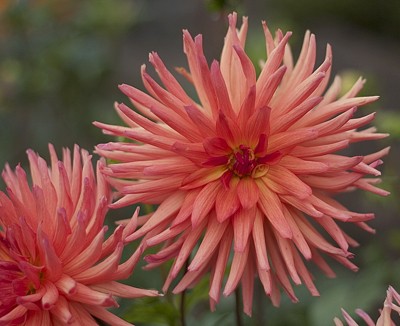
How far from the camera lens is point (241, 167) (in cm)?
121

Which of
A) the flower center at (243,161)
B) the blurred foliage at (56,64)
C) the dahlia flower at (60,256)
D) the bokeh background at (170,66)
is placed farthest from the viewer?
the blurred foliage at (56,64)

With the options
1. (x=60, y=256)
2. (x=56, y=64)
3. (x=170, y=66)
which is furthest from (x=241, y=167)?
(x=170, y=66)

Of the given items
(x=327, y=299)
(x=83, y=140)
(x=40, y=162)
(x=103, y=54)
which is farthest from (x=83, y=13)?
(x=40, y=162)

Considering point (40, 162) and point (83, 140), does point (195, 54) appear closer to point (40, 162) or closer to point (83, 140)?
point (40, 162)

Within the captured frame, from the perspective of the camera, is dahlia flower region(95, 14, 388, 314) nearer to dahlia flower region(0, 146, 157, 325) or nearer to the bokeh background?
dahlia flower region(0, 146, 157, 325)

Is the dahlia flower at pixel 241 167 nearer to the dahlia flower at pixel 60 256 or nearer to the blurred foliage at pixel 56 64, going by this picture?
the dahlia flower at pixel 60 256

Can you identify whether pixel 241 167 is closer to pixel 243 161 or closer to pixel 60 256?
pixel 243 161

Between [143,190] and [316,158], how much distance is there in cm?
27

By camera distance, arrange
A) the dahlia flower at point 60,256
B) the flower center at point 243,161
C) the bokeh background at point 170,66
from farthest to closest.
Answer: the bokeh background at point 170,66, the flower center at point 243,161, the dahlia flower at point 60,256

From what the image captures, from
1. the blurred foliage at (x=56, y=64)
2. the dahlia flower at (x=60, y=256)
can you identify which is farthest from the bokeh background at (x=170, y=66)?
the dahlia flower at (x=60, y=256)

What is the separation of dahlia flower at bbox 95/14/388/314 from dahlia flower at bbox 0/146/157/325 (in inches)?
1.8

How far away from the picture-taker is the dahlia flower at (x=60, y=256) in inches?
42.3

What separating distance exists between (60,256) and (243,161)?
1.03ft

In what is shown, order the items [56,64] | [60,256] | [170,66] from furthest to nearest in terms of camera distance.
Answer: [170,66]
[56,64]
[60,256]
